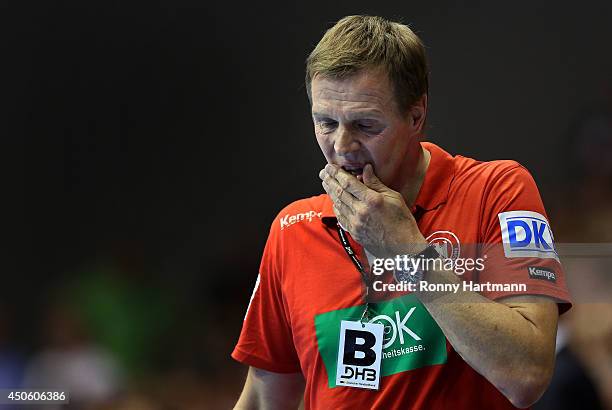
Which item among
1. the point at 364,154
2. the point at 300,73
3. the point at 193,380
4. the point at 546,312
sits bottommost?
the point at 193,380

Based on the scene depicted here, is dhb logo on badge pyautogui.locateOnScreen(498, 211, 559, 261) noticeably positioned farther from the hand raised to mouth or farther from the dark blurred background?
the dark blurred background

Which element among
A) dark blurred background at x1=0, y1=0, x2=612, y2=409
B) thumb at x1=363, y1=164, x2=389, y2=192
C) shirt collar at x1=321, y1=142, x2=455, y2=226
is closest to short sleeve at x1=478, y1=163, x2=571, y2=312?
shirt collar at x1=321, y1=142, x2=455, y2=226

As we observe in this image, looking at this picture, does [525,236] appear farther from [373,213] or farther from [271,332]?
[271,332]

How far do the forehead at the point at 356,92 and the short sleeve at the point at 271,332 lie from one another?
37cm

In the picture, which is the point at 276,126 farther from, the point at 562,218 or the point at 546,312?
the point at 546,312

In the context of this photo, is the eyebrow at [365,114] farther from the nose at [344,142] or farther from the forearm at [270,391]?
the forearm at [270,391]

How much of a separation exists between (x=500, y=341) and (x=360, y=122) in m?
0.51

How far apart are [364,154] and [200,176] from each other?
4.76 ft

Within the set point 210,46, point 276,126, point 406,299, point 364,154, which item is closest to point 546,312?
point 406,299

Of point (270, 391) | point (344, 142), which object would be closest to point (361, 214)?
point (344, 142)

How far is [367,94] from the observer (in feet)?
5.65

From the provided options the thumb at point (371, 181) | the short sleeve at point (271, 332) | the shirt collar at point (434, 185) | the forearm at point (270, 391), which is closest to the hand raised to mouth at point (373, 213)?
the thumb at point (371, 181)

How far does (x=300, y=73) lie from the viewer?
3021mm

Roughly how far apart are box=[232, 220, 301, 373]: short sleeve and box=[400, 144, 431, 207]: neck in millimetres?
309
